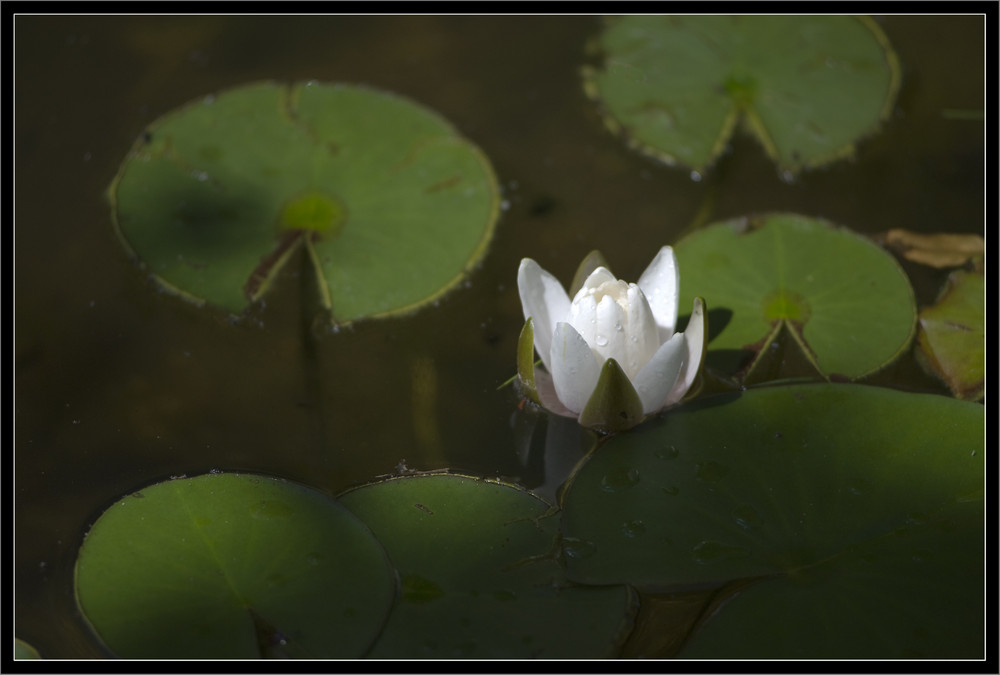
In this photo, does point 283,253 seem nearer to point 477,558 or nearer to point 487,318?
point 487,318

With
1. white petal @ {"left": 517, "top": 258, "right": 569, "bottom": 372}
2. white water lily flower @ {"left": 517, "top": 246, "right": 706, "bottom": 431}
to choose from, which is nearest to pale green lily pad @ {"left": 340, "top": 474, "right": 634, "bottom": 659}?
white water lily flower @ {"left": 517, "top": 246, "right": 706, "bottom": 431}

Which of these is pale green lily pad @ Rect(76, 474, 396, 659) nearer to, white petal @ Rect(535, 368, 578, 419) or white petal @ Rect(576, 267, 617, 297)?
white petal @ Rect(535, 368, 578, 419)

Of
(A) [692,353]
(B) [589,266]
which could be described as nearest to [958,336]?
(A) [692,353]

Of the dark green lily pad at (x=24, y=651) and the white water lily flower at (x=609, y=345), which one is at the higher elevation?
the white water lily flower at (x=609, y=345)

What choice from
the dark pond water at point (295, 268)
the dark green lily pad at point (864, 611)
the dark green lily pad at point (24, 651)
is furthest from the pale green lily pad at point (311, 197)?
the dark green lily pad at point (864, 611)

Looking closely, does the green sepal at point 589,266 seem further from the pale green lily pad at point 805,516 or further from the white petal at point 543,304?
the pale green lily pad at point 805,516

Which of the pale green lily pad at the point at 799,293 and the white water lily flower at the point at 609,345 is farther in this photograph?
the pale green lily pad at the point at 799,293
